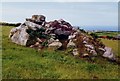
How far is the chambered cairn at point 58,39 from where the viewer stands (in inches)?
1367

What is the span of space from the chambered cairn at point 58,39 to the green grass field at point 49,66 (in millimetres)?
1580

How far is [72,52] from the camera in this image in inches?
1334

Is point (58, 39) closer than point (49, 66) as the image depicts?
No

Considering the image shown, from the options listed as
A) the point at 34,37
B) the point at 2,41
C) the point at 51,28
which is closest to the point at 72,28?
the point at 51,28

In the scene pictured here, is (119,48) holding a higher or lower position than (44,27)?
lower

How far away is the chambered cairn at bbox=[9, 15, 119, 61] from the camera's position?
34719 millimetres

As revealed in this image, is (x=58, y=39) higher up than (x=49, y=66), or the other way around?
(x=49, y=66)

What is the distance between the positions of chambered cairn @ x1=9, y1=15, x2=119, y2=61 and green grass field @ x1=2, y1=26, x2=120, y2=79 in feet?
5.18

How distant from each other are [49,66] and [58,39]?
461 inches

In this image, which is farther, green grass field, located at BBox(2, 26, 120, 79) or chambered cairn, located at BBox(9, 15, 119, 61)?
chambered cairn, located at BBox(9, 15, 119, 61)

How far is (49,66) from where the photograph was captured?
90.2 ft

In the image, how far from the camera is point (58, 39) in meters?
38.8

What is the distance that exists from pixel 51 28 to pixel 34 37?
378cm

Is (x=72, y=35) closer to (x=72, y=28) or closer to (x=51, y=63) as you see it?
(x=72, y=28)
